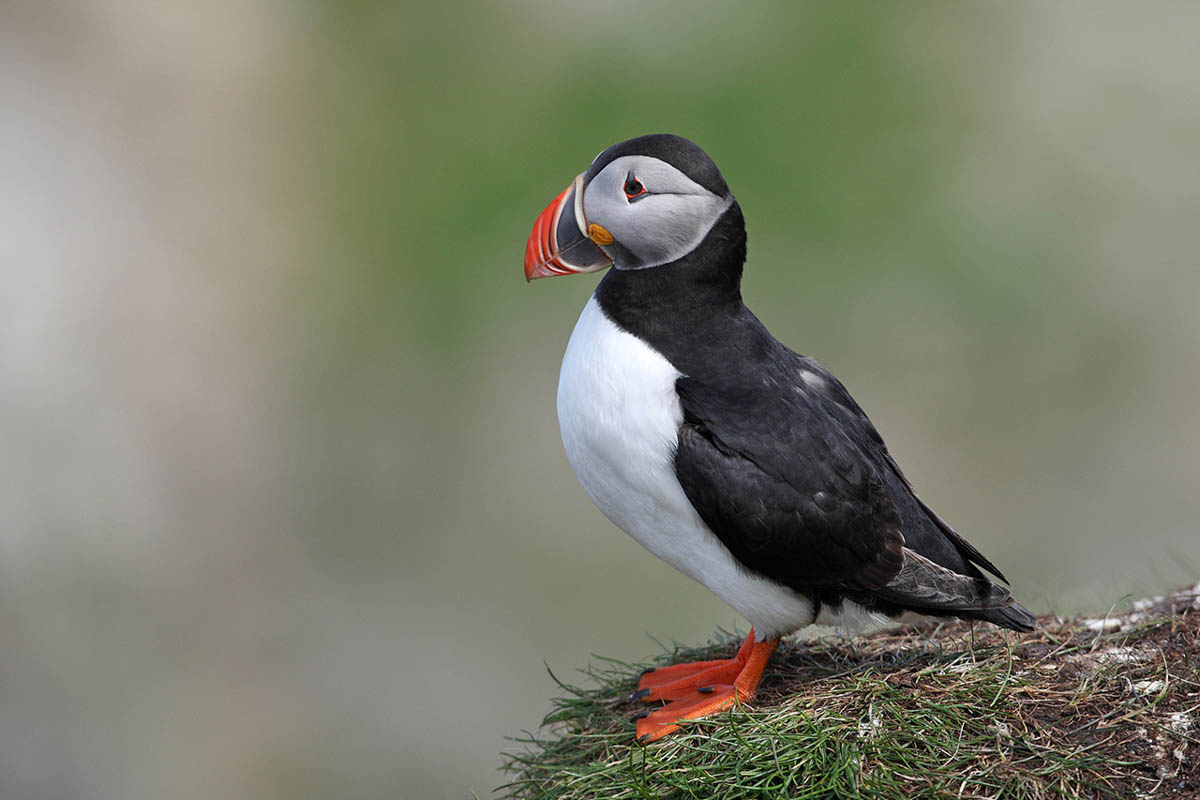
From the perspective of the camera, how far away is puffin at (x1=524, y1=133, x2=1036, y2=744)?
129 inches

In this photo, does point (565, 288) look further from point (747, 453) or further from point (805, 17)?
point (747, 453)

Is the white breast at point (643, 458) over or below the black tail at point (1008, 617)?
over

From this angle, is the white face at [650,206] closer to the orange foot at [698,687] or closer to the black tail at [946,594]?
the black tail at [946,594]

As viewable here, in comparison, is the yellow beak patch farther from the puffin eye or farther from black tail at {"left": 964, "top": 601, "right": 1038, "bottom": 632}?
black tail at {"left": 964, "top": 601, "right": 1038, "bottom": 632}

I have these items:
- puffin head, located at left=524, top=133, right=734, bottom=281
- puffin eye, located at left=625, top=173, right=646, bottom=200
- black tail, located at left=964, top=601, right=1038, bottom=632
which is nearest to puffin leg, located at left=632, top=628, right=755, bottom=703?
black tail, located at left=964, top=601, right=1038, bottom=632

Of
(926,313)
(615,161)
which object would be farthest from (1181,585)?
(926,313)

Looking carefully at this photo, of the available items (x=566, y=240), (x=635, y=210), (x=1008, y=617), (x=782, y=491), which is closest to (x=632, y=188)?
(x=635, y=210)

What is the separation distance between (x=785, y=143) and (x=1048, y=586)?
14.7ft

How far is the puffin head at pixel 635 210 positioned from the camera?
10.9 feet

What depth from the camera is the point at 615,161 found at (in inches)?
131

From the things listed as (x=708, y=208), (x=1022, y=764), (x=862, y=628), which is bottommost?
(x=1022, y=764)

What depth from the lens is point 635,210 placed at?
3326 millimetres

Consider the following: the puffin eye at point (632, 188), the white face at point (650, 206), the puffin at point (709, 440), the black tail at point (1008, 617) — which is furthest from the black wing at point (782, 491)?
the puffin eye at point (632, 188)

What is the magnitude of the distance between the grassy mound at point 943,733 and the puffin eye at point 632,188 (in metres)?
1.44
